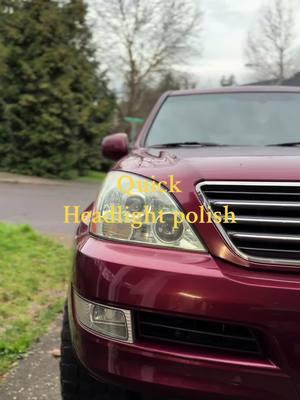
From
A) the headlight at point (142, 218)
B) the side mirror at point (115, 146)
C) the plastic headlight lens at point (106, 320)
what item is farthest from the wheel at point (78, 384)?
the side mirror at point (115, 146)

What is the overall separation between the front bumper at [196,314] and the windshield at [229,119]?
140cm

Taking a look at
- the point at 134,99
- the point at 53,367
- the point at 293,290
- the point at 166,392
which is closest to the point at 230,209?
the point at 293,290

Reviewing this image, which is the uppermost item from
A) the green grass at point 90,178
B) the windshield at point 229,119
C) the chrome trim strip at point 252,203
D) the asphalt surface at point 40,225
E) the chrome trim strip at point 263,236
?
the windshield at point 229,119

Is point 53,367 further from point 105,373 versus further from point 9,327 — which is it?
point 105,373

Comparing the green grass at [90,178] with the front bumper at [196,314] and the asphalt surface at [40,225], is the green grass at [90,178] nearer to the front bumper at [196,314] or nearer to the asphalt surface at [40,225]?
the asphalt surface at [40,225]

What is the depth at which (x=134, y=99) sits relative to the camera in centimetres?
3094

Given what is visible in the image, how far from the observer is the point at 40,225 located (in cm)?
826

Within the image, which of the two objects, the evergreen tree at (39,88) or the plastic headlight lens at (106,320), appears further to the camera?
the evergreen tree at (39,88)

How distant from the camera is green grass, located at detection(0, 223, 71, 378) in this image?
3.33 meters

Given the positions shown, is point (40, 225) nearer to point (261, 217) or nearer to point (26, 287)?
point (26, 287)

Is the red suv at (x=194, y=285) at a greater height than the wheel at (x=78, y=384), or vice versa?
the red suv at (x=194, y=285)

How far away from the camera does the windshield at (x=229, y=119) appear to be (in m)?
3.09

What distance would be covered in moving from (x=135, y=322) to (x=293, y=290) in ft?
1.81

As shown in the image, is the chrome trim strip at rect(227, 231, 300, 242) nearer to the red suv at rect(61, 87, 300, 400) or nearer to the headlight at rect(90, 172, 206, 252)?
the red suv at rect(61, 87, 300, 400)
